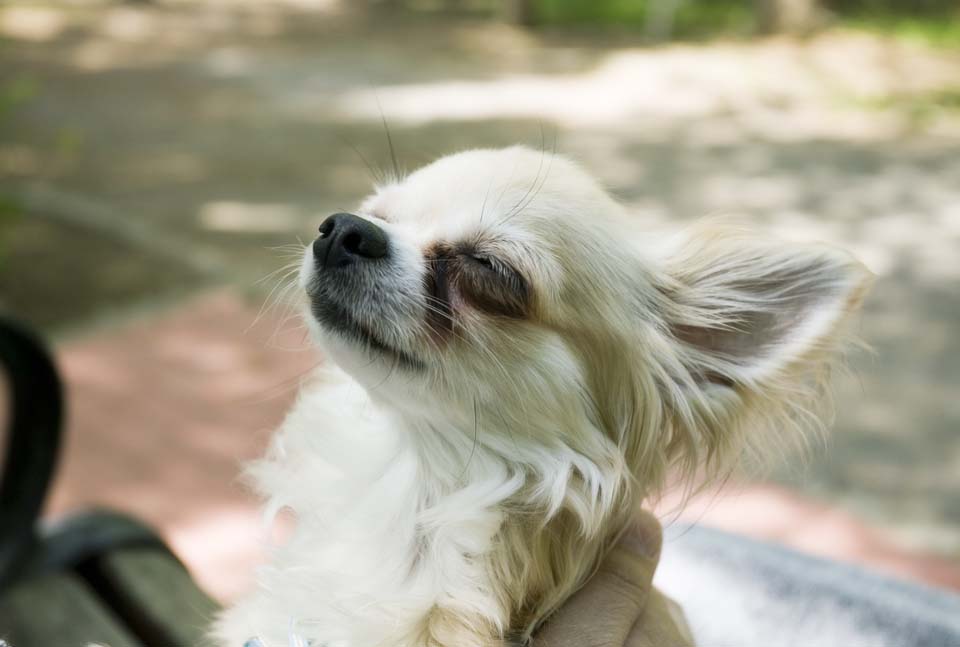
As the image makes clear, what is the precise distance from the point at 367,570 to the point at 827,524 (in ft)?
9.54

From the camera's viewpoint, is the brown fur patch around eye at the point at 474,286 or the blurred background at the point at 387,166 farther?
the blurred background at the point at 387,166

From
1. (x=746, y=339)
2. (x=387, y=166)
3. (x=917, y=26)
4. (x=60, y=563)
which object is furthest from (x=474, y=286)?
(x=917, y=26)

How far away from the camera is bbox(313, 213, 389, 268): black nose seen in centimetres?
169

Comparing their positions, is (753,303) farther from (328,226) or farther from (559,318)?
(328,226)

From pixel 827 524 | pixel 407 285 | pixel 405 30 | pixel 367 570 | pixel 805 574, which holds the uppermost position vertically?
pixel 407 285

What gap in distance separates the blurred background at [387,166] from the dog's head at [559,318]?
11.0 inches

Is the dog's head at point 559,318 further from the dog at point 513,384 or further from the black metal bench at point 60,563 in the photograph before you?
the black metal bench at point 60,563

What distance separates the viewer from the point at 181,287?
5.98 metres

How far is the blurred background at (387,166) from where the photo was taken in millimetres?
4250

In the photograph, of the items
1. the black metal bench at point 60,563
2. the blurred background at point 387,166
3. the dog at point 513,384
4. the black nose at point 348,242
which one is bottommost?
the blurred background at point 387,166

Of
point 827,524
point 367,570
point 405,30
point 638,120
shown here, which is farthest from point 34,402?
point 405,30

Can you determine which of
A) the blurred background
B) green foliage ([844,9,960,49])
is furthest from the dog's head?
green foliage ([844,9,960,49])

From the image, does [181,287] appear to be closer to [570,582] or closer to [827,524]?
[827,524]

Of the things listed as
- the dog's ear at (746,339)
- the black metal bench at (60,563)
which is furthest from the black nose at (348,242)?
the black metal bench at (60,563)
